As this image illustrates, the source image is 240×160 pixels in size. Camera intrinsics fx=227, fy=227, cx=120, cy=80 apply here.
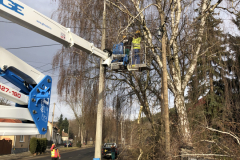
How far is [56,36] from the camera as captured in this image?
217 inches

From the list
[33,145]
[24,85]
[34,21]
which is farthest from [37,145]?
[34,21]

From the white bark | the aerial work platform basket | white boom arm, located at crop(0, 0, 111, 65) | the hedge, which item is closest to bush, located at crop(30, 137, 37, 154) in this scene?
the hedge

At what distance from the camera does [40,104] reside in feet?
14.6

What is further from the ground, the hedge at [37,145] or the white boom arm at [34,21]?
the white boom arm at [34,21]

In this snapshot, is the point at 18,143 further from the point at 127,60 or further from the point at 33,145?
the point at 127,60

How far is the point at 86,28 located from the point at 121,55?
14.2ft

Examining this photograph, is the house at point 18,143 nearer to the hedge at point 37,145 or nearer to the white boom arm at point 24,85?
the hedge at point 37,145

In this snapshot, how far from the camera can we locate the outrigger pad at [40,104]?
427 centimetres

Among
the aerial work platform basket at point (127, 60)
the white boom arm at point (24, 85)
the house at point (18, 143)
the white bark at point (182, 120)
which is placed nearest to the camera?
the white boom arm at point (24, 85)

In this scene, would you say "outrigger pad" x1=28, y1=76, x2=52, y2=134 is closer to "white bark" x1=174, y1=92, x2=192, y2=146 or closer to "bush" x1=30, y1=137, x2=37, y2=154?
"white bark" x1=174, y1=92, x2=192, y2=146

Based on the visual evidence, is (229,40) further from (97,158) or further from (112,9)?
(97,158)

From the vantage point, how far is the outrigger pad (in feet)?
14.0

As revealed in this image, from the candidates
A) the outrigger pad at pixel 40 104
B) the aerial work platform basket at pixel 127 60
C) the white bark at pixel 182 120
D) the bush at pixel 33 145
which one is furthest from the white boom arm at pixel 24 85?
the bush at pixel 33 145

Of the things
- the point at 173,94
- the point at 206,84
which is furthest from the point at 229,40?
the point at 173,94
